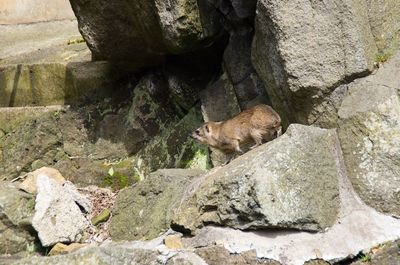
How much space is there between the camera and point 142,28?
770cm

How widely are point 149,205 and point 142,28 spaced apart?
2343 millimetres

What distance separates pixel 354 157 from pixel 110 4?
11.5ft

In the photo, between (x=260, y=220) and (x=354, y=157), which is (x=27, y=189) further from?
(x=354, y=157)

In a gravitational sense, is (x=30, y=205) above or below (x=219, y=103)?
below

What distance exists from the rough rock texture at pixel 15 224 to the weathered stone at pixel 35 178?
0.25 meters

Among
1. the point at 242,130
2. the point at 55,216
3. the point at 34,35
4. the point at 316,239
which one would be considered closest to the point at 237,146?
the point at 242,130

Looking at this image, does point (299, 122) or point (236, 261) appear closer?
point (236, 261)

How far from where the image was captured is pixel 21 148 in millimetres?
8391

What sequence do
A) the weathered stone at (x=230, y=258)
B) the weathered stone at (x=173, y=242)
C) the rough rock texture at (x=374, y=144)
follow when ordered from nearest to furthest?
the weathered stone at (x=230, y=258) → the weathered stone at (x=173, y=242) → the rough rock texture at (x=374, y=144)

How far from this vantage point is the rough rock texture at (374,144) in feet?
18.0

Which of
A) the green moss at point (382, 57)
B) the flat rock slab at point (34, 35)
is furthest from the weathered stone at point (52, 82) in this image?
the green moss at point (382, 57)

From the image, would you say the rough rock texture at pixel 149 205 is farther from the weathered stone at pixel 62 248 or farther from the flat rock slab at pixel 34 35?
the flat rock slab at pixel 34 35

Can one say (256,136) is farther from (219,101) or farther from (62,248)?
(62,248)

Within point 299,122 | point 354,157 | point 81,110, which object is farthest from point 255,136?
point 81,110
